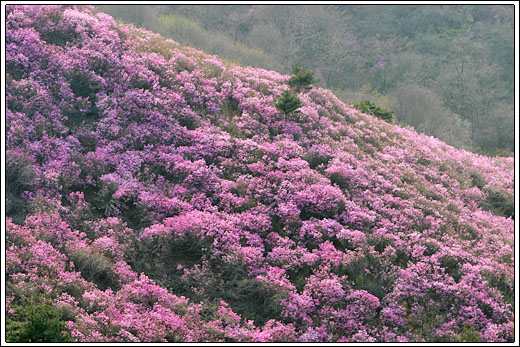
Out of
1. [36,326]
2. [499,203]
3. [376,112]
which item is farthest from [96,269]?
[376,112]

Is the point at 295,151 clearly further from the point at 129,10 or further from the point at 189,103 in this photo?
the point at 129,10

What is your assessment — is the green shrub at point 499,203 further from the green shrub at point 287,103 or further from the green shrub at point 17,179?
the green shrub at point 17,179

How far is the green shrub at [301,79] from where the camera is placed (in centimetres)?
2084

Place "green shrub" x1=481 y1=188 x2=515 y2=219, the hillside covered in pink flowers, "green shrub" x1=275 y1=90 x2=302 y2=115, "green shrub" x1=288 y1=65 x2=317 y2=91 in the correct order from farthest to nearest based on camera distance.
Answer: "green shrub" x1=288 y1=65 x2=317 y2=91 < "green shrub" x1=481 y1=188 x2=515 y2=219 < "green shrub" x1=275 y1=90 x2=302 y2=115 < the hillside covered in pink flowers

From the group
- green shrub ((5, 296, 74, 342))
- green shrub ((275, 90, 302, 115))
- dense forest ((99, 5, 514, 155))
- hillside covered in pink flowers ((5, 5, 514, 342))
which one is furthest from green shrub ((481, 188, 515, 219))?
dense forest ((99, 5, 514, 155))

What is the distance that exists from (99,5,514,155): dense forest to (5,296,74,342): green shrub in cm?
3617

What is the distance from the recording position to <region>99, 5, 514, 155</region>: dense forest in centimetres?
4597

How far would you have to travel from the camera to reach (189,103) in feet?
59.2

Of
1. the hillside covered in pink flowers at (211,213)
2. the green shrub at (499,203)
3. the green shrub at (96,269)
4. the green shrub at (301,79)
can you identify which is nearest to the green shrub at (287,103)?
the hillside covered in pink flowers at (211,213)

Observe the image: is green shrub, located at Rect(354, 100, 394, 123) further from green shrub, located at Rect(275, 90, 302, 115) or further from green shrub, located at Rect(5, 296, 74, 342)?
green shrub, located at Rect(5, 296, 74, 342)

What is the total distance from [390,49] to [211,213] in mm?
47480

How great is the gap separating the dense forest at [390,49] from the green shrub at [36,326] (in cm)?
3617

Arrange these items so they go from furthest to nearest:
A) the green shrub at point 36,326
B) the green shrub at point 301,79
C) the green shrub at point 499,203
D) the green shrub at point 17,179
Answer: the green shrub at point 301,79 → the green shrub at point 499,203 → the green shrub at point 17,179 → the green shrub at point 36,326

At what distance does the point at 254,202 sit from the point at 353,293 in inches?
151
